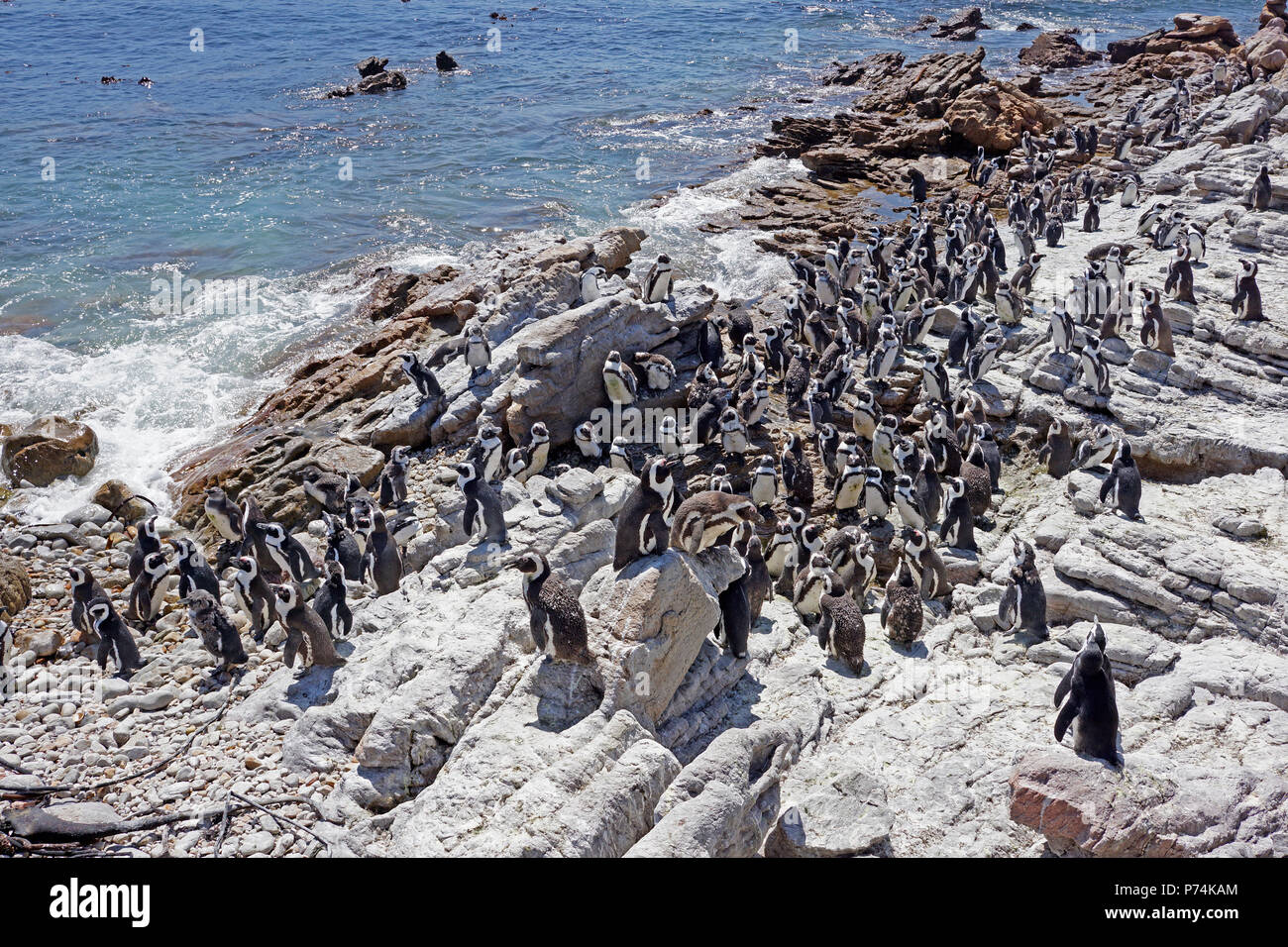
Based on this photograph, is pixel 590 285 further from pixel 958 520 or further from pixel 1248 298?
pixel 1248 298

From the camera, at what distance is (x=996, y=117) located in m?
34.8

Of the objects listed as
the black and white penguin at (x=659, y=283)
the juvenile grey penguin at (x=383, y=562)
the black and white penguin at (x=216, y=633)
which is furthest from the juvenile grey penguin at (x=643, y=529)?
the black and white penguin at (x=659, y=283)

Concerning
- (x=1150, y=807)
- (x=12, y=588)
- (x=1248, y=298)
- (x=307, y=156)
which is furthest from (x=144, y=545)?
(x=307, y=156)

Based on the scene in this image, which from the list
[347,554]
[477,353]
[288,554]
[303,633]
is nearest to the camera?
[303,633]

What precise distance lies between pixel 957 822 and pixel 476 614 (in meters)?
4.85

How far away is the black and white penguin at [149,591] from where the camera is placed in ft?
41.4

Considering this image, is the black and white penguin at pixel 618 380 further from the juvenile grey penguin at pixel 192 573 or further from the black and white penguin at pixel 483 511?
the juvenile grey penguin at pixel 192 573

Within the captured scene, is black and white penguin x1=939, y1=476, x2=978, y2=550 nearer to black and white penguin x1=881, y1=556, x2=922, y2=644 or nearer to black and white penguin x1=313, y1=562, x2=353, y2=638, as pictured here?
black and white penguin x1=881, y1=556, x2=922, y2=644

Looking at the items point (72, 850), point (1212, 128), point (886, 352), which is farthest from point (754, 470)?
point (1212, 128)

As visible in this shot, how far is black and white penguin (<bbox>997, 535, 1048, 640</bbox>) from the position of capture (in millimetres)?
10828

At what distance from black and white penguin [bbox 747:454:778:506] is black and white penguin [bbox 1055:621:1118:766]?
6.46 m

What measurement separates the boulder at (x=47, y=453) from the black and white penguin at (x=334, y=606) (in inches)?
349

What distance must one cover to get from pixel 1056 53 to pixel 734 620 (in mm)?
48723

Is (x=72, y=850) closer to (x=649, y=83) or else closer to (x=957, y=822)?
(x=957, y=822)
